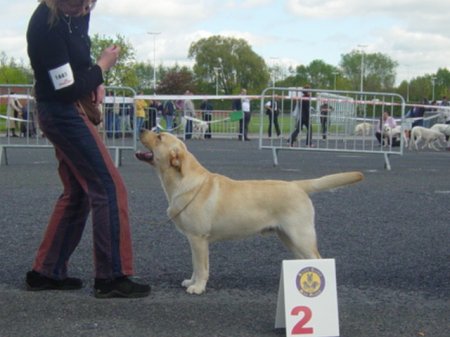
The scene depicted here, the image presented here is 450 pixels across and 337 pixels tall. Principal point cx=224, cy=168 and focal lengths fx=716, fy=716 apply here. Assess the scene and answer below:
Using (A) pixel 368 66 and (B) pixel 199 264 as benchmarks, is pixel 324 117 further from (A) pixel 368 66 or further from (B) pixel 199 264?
(A) pixel 368 66

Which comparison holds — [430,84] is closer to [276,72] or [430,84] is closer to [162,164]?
[276,72]

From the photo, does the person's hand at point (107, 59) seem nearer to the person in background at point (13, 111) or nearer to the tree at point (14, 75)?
the person in background at point (13, 111)

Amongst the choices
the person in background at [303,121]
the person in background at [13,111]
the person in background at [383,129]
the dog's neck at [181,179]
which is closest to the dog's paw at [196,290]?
the dog's neck at [181,179]

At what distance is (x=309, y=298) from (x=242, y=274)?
1382 mm

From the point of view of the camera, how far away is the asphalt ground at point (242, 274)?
147 inches

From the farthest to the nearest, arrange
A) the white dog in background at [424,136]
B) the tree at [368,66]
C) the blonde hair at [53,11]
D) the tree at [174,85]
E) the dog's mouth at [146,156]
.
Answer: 1. the tree at [368,66]
2. the tree at [174,85]
3. the white dog in background at [424,136]
4. the dog's mouth at [146,156]
5. the blonde hair at [53,11]

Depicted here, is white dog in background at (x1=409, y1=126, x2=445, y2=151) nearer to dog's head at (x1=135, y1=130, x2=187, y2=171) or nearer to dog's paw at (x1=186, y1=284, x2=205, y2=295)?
dog's head at (x1=135, y1=130, x2=187, y2=171)

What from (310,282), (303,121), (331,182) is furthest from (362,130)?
(310,282)

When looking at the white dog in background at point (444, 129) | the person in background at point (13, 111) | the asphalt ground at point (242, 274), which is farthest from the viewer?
the white dog in background at point (444, 129)

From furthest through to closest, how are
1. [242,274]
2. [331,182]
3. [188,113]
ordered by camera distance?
1. [188,113]
2. [242,274]
3. [331,182]

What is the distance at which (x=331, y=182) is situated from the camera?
441 centimetres

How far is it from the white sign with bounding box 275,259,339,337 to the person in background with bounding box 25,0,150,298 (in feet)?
3.71

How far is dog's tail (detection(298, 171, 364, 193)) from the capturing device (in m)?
4.40

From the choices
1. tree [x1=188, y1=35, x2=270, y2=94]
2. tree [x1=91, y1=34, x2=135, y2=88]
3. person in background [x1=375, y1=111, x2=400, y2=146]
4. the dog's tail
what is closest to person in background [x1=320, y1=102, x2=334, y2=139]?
person in background [x1=375, y1=111, x2=400, y2=146]
